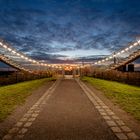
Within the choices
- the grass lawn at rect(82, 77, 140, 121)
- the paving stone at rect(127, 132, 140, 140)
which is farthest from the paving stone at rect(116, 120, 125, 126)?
the paving stone at rect(127, 132, 140, 140)

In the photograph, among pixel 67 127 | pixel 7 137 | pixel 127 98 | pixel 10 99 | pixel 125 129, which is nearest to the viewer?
pixel 7 137

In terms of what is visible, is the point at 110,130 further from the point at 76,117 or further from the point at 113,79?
the point at 113,79

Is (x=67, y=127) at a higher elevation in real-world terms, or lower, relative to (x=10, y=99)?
lower

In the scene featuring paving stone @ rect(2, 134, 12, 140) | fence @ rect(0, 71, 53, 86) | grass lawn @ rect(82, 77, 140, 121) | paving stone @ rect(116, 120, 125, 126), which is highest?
fence @ rect(0, 71, 53, 86)

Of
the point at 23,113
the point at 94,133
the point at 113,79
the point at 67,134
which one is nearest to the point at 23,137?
the point at 67,134

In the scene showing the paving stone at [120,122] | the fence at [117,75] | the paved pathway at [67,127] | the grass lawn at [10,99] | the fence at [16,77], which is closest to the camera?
the paved pathway at [67,127]

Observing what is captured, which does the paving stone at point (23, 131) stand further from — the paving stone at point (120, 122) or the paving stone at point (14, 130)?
the paving stone at point (120, 122)

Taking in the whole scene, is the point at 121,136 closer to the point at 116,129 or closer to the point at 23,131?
the point at 116,129

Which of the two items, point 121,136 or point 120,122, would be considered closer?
point 121,136

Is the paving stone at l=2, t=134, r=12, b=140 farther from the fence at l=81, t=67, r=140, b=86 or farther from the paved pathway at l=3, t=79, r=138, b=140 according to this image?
the fence at l=81, t=67, r=140, b=86

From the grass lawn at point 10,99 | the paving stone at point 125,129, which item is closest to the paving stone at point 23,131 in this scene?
the grass lawn at point 10,99

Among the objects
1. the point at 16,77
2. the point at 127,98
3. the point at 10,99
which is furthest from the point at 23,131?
the point at 16,77

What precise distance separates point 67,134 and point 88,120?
2008mm

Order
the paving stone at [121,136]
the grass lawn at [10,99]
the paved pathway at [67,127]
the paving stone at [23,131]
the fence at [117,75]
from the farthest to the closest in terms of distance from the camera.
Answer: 1. the fence at [117,75]
2. the grass lawn at [10,99]
3. the paving stone at [23,131]
4. the paved pathway at [67,127]
5. the paving stone at [121,136]
